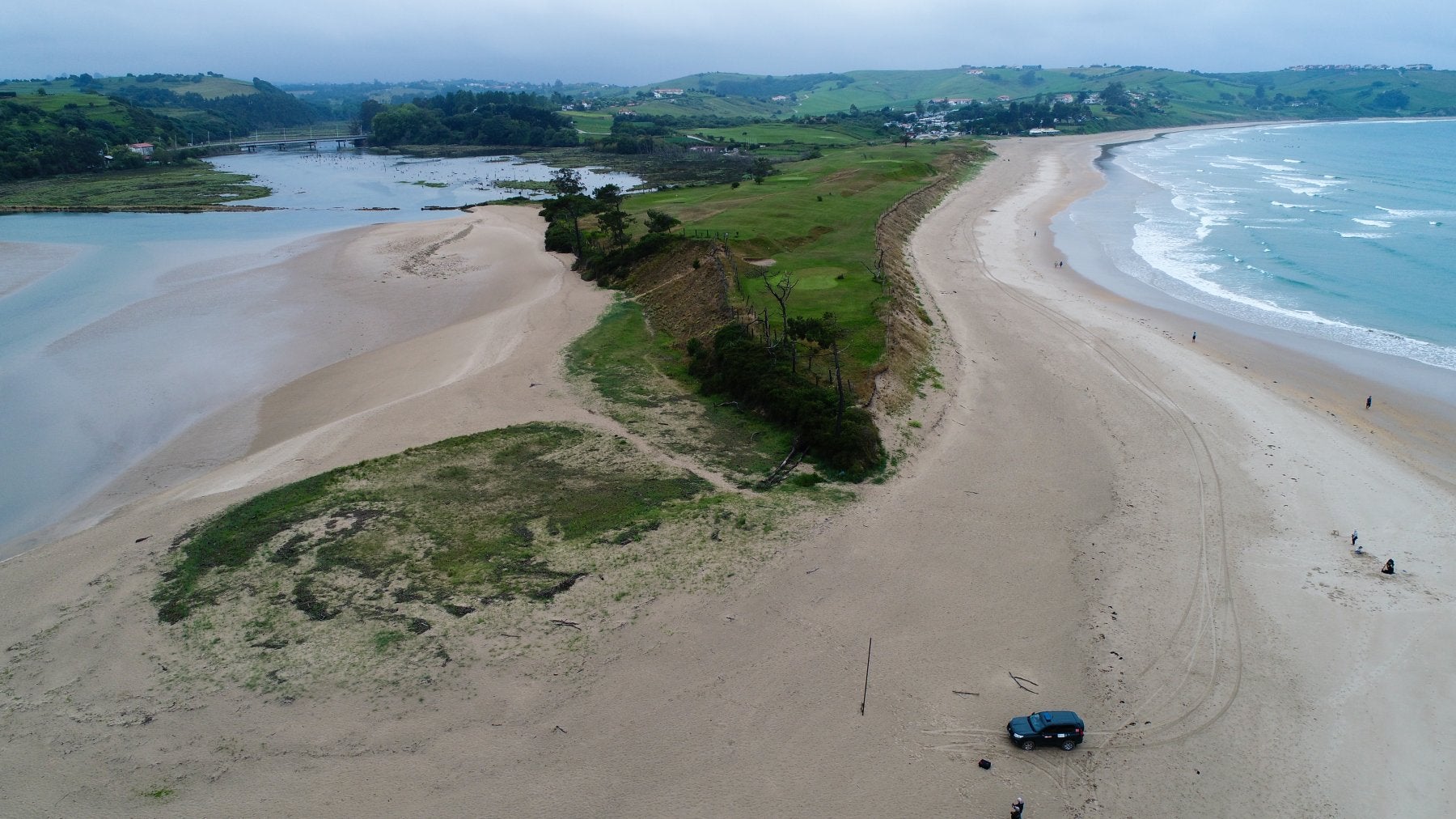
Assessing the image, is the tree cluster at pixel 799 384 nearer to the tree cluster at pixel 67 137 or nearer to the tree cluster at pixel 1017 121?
the tree cluster at pixel 67 137

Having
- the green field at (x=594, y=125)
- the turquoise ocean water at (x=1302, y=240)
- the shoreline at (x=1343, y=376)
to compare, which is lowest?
the shoreline at (x=1343, y=376)

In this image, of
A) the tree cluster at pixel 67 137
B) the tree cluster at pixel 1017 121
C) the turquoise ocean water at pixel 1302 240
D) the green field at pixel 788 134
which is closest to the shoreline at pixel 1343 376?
the turquoise ocean water at pixel 1302 240

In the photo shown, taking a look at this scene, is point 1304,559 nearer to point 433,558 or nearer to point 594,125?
point 433,558

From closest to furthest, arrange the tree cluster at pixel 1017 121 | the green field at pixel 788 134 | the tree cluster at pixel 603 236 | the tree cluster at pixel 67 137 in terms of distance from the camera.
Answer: the tree cluster at pixel 603 236 < the tree cluster at pixel 67 137 < the green field at pixel 788 134 < the tree cluster at pixel 1017 121

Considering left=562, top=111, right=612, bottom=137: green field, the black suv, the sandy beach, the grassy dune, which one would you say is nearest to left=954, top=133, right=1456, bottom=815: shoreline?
the sandy beach

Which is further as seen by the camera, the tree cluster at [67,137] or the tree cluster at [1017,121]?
the tree cluster at [1017,121]

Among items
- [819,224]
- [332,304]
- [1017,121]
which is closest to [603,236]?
[819,224]

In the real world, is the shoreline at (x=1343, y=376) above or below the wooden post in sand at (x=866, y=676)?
above
